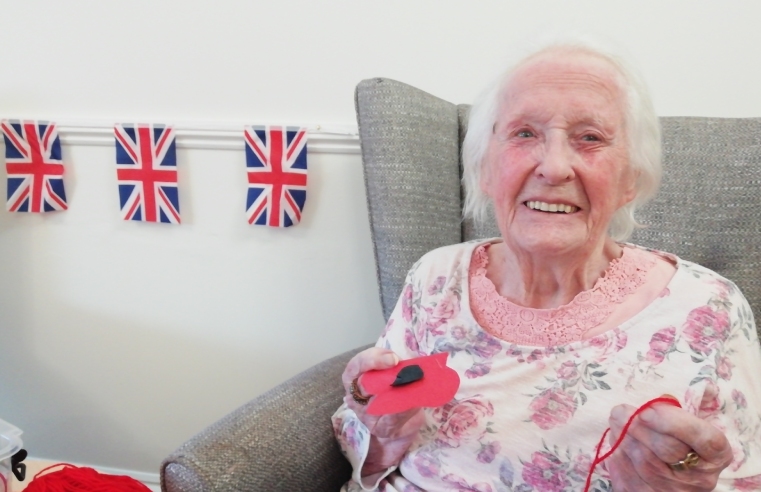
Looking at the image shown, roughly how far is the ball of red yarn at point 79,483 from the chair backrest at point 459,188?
57 centimetres

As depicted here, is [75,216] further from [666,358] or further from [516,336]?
[666,358]

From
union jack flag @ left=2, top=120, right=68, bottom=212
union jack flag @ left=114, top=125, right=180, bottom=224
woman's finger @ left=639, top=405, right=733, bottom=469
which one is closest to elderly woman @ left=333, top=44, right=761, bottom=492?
woman's finger @ left=639, top=405, right=733, bottom=469

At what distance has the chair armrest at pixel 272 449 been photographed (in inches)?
34.7

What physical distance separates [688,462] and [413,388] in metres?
0.32

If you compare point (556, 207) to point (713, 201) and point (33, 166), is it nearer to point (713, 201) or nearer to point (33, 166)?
point (713, 201)

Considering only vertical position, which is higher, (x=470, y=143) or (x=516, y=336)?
A: (x=470, y=143)

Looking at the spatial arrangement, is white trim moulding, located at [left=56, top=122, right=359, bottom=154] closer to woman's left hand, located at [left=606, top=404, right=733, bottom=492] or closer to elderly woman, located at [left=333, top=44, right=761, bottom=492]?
elderly woman, located at [left=333, top=44, right=761, bottom=492]

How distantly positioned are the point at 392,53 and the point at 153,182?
2.20ft

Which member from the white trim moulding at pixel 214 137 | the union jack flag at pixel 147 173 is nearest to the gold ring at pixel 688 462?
the white trim moulding at pixel 214 137

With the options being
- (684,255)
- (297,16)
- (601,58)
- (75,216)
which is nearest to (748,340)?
(684,255)

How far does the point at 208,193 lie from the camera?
1604 mm

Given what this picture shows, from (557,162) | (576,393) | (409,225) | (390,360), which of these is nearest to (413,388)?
(390,360)

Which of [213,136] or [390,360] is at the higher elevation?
[213,136]

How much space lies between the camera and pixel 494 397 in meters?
0.93
